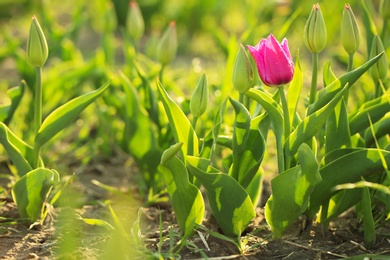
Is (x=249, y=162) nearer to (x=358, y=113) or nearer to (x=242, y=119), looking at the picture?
(x=242, y=119)

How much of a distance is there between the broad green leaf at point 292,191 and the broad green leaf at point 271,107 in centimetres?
13

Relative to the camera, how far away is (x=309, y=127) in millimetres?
1681

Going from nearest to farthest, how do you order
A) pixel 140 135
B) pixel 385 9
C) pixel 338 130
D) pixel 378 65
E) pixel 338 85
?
pixel 338 85 → pixel 338 130 → pixel 378 65 → pixel 385 9 → pixel 140 135

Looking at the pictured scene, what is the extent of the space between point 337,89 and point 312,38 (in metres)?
0.14

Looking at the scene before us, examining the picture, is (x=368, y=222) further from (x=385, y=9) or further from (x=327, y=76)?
(x=385, y=9)

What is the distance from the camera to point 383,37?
2.08 meters

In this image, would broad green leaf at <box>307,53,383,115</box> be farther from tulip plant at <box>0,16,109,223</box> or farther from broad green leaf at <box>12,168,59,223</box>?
broad green leaf at <box>12,168,59,223</box>

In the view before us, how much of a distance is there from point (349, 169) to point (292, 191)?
6.3 inches

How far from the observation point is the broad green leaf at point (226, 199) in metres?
1.64

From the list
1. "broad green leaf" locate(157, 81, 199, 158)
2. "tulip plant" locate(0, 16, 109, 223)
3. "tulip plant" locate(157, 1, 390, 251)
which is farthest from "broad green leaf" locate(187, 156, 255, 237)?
"tulip plant" locate(0, 16, 109, 223)

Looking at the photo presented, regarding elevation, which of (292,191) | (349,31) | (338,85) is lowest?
(292,191)

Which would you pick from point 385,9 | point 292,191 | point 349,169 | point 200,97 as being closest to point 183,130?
point 200,97

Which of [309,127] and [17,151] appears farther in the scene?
[17,151]

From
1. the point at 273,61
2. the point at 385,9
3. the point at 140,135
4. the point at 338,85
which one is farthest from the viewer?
the point at 140,135
